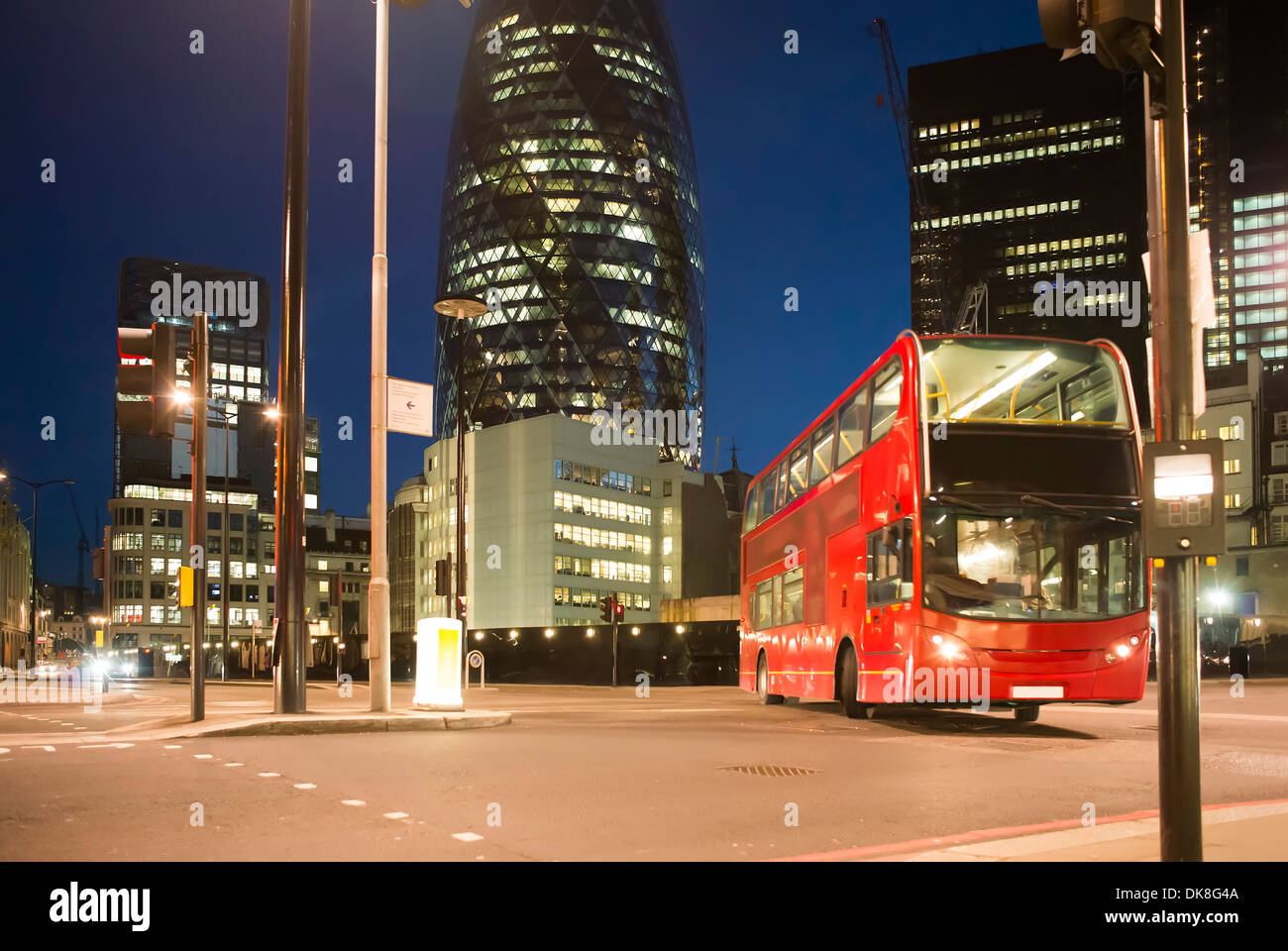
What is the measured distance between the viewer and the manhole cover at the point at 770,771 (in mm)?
10023

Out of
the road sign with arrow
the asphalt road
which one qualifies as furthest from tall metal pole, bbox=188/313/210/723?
the road sign with arrow

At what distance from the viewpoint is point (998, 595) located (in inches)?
541

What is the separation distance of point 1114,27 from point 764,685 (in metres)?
18.8

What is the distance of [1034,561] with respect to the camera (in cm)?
1384

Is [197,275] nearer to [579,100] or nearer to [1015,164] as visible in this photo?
[579,100]

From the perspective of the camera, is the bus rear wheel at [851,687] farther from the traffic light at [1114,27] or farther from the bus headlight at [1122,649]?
the traffic light at [1114,27]

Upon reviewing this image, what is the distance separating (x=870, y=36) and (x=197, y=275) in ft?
382

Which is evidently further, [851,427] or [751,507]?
[751,507]

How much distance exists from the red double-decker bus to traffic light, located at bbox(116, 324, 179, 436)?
30.5 ft

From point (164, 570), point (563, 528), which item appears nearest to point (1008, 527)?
point (563, 528)

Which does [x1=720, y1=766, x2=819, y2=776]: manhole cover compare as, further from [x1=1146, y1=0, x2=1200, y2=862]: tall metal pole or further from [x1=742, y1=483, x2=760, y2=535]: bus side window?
[x1=742, y1=483, x2=760, y2=535]: bus side window

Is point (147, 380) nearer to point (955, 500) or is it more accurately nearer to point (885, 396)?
point (885, 396)
